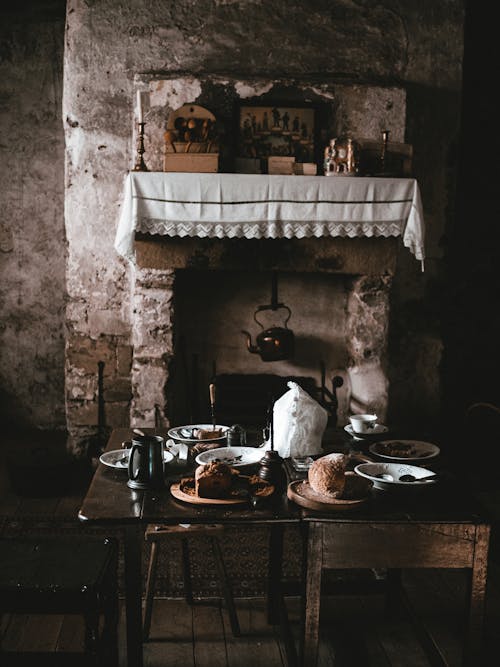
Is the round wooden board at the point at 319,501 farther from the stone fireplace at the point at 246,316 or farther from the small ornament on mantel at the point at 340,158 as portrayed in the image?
the small ornament on mantel at the point at 340,158

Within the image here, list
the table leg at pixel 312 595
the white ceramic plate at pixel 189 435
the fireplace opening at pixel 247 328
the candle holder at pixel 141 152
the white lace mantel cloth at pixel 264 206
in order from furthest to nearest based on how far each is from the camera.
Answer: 1. the fireplace opening at pixel 247 328
2. the candle holder at pixel 141 152
3. the white lace mantel cloth at pixel 264 206
4. the white ceramic plate at pixel 189 435
5. the table leg at pixel 312 595

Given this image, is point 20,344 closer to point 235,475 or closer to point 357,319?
point 357,319

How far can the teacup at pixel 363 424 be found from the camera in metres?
3.27

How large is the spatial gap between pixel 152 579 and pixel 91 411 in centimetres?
234

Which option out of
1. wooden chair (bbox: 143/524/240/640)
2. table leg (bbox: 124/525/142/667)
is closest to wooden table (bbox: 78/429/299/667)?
table leg (bbox: 124/525/142/667)

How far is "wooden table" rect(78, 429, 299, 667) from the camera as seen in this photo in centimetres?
240

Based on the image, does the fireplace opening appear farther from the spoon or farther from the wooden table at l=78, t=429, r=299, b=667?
the wooden table at l=78, t=429, r=299, b=667

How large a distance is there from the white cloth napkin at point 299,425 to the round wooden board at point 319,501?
1.27 ft

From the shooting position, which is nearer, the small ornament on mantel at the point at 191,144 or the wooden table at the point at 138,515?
the wooden table at the point at 138,515

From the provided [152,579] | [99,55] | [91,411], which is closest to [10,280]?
[91,411]

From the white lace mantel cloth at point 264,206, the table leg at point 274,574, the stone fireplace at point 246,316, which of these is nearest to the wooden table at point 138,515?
the table leg at point 274,574

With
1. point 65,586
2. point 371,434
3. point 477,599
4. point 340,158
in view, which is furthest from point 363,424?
point 340,158

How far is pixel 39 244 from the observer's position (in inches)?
244

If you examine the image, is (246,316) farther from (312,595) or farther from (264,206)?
(312,595)
